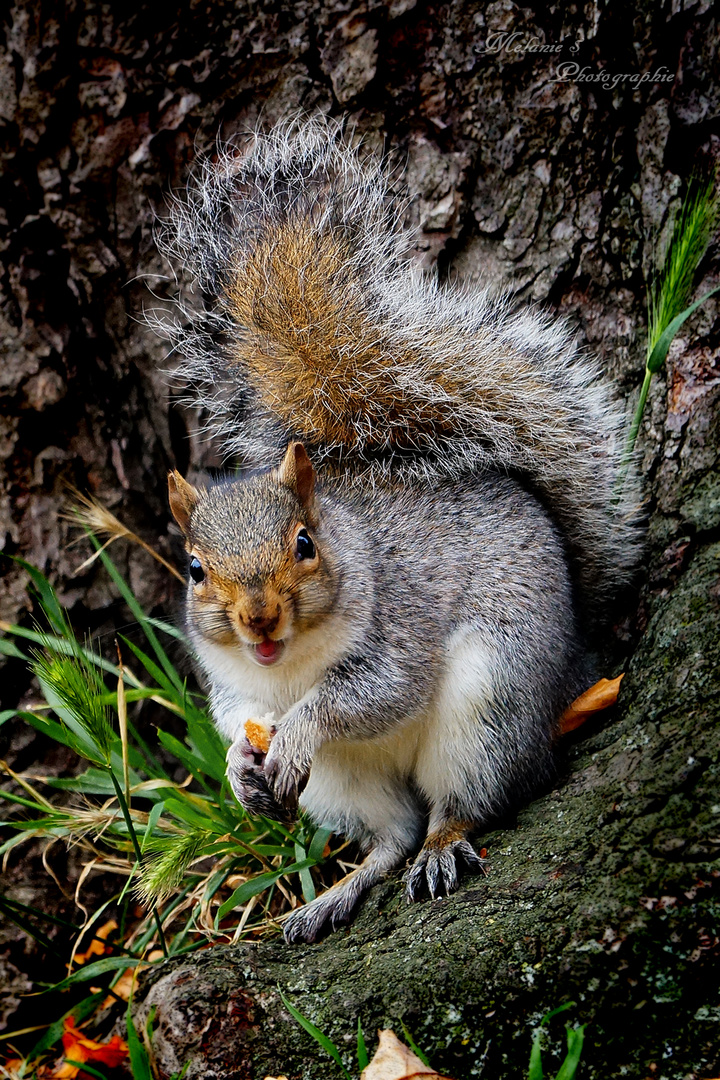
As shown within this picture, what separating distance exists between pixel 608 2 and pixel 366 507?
1.05 m

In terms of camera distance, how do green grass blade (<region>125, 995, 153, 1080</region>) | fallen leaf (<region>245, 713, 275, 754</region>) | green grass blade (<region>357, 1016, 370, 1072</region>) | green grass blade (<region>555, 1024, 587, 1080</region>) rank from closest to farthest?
green grass blade (<region>555, 1024, 587, 1080</region>), green grass blade (<region>357, 1016, 370, 1072</region>), green grass blade (<region>125, 995, 153, 1080</region>), fallen leaf (<region>245, 713, 275, 754</region>)

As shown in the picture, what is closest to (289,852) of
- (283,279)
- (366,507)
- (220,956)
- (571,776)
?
(220,956)

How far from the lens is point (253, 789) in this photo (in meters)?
1.52

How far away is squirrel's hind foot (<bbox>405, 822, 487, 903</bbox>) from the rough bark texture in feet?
0.13

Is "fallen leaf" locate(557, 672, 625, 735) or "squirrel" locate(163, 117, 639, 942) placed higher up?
"squirrel" locate(163, 117, 639, 942)

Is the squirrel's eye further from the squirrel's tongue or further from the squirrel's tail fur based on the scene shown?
the squirrel's tail fur

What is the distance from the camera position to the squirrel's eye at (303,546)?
54.5 inches

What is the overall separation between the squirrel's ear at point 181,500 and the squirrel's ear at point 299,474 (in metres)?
0.16

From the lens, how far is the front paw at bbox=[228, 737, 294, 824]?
59.9 inches

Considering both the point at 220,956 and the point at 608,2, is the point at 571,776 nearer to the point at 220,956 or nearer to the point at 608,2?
the point at 220,956

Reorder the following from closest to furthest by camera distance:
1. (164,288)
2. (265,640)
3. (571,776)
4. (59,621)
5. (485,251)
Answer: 1. (265,640)
2. (571,776)
3. (59,621)
4. (485,251)
5. (164,288)

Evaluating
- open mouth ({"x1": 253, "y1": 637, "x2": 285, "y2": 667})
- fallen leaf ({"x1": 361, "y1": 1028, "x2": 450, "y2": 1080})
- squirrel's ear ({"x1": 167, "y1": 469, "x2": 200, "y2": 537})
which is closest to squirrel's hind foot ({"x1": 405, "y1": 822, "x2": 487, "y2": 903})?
fallen leaf ({"x1": 361, "y1": 1028, "x2": 450, "y2": 1080})

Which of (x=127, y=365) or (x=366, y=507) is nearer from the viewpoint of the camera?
(x=366, y=507)

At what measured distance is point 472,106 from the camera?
1.83 m
